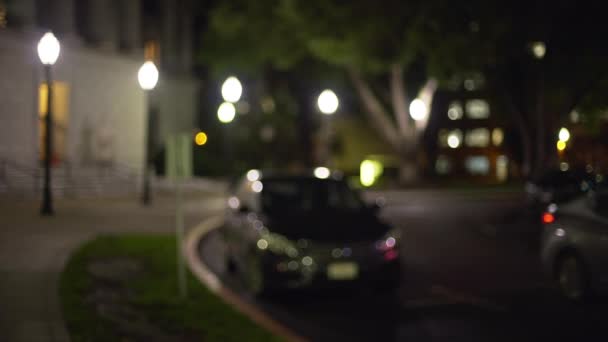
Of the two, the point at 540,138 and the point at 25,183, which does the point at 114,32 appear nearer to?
the point at 25,183

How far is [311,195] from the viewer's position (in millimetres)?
12195

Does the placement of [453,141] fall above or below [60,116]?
above

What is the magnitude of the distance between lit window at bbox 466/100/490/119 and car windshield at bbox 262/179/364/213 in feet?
192

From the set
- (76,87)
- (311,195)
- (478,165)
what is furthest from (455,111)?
(311,195)

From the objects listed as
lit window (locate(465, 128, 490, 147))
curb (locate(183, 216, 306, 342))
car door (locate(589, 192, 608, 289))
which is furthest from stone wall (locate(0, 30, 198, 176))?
lit window (locate(465, 128, 490, 147))

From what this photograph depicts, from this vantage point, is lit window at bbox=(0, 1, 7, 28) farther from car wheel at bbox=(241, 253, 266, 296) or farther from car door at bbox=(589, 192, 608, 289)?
car door at bbox=(589, 192, 608, 289)

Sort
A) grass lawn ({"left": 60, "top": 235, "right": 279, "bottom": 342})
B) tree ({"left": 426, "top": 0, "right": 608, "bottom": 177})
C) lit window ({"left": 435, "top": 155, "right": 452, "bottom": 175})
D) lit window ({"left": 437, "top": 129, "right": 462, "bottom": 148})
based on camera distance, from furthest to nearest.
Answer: lit window ({"left": 435, "top": 155, "right": 452, "bottom": 175}) < lit window ({"left": 437, "top": 129, "right": 462, "bottom": 148}) < tree ({"left": 426, "top": 0, "right": 608, "bottom": 177}) < grass lawn ({"left": 60, "top": 235, "right": 279, "bottom": 342})

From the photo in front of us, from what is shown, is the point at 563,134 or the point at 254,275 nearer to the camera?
the point at 254,275

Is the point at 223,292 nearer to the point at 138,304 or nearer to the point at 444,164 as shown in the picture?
the point at 138,304

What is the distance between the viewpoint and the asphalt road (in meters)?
8.89

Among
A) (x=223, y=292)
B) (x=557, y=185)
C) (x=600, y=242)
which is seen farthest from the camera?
(x=557, y=185)

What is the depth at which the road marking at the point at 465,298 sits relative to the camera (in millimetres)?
10154

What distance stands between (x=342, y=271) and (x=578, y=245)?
3008 mm

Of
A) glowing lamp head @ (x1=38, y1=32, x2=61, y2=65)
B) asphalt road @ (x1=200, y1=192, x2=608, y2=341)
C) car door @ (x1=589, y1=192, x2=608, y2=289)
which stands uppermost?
glowing lamp head @ (x1=38, y1=32, x2=61, y2=65)
